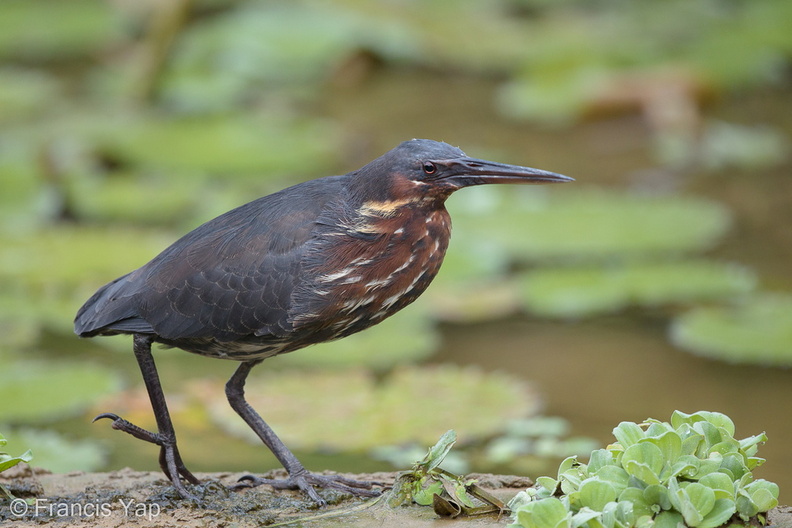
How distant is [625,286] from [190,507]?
12.4ft

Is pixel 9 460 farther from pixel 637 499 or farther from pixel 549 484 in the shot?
pixel 637 499

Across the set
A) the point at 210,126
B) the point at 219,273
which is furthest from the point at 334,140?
the point at 219,273

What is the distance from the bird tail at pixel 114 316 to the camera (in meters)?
4.15

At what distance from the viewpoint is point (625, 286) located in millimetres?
6848

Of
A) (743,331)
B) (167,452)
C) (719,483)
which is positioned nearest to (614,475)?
(719,483)

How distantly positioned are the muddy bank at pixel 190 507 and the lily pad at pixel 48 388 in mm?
1373

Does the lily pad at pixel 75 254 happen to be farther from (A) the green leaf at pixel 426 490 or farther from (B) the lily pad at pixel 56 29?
(B) the lily pad at pixel 56 29

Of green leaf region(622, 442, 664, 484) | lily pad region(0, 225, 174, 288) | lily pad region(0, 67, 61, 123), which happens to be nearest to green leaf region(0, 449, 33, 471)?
green leaf region(622, 442, 664, 484)

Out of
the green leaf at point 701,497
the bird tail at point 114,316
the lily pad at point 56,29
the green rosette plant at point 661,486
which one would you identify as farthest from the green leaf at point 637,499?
the lily pad at point 56,29

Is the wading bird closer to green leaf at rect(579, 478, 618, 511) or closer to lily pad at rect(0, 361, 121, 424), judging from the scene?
green leaf at rect(579, 478, 618, 511)

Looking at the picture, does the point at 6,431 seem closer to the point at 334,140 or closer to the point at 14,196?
the point at 14,196

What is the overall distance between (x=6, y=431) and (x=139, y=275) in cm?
164

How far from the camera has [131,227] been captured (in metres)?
7.86

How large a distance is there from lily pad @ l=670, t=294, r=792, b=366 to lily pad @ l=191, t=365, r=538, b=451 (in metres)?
1.13
